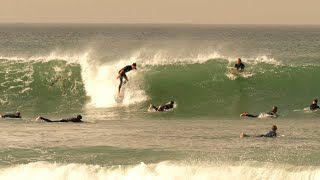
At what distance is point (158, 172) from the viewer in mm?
17422

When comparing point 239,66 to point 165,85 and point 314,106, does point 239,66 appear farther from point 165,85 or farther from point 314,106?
point 314,106

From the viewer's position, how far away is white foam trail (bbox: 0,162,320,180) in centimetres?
1719

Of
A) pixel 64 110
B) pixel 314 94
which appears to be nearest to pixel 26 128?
pixel 64 110

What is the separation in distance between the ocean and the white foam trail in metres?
0.03

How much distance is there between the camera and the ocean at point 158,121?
57.9 feet

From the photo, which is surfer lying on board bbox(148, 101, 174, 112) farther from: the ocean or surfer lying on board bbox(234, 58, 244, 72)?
surfer lying on board bbox(234, 58, 244, 72)

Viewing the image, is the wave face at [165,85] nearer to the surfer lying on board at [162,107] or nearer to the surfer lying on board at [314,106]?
the surfer lying on board at [162,107]

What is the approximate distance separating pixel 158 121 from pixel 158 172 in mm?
7672

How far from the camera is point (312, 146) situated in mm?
19938

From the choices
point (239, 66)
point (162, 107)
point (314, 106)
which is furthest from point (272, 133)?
point (239, 66)

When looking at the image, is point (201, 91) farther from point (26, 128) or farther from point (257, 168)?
point (257, 168)

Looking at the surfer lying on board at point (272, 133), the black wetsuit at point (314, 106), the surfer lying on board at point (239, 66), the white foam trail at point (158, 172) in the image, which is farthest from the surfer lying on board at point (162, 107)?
the white foam trail at point (158, 172)

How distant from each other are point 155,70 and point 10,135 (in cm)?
1245

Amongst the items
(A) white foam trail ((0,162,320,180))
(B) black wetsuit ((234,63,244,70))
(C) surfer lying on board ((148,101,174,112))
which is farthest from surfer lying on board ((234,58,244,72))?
(A) white foam trail ((0,162,320,180))
